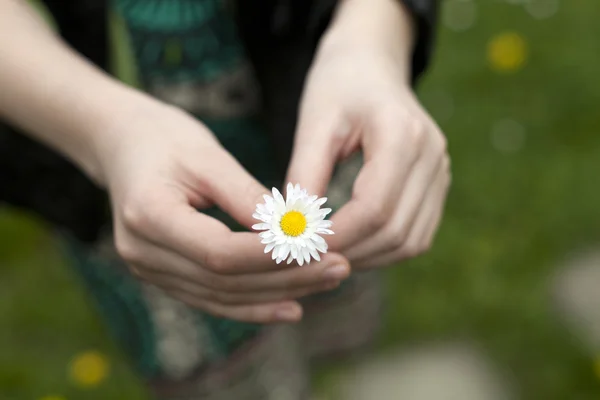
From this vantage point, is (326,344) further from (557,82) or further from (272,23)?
(557,82)

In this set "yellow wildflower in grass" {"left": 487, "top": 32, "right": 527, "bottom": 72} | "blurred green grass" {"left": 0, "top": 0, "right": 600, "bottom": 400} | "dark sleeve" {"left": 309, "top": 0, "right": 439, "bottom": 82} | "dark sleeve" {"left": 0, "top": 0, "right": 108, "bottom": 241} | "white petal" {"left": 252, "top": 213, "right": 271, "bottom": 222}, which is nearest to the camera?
"white petal" {"left": 252, "top": 213, "right": 271, "bottom": 222}

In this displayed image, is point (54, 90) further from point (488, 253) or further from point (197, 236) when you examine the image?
point (488, 253)

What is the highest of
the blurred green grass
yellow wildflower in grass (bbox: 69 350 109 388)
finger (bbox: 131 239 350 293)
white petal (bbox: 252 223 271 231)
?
white petal (bbox: 252 223 271 231)

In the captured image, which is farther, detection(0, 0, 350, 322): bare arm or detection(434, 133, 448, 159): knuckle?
detection(434, 133, 448, 159): knuckle

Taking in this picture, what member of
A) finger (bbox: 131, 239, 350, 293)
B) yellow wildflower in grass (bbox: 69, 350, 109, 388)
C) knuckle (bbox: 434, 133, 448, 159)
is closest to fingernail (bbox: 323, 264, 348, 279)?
finger (bbox: 131, 239, 350, 293)

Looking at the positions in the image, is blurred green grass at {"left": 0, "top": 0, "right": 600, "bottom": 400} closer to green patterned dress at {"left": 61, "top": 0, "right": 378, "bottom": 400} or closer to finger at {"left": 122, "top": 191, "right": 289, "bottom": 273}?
green patterned dress at {"left": 61, "top": 0, "right": 378, "bottom": 400}

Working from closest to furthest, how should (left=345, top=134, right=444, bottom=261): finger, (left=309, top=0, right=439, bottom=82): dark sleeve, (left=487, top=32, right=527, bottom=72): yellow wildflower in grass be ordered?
(left=345, top=134, right=444, bottom=261): finger, (left=309, top=0, right=439, bottom=82): dark sleeve, (left=487, top=32, right=527, bottom=72): yellow wildflower in grass
